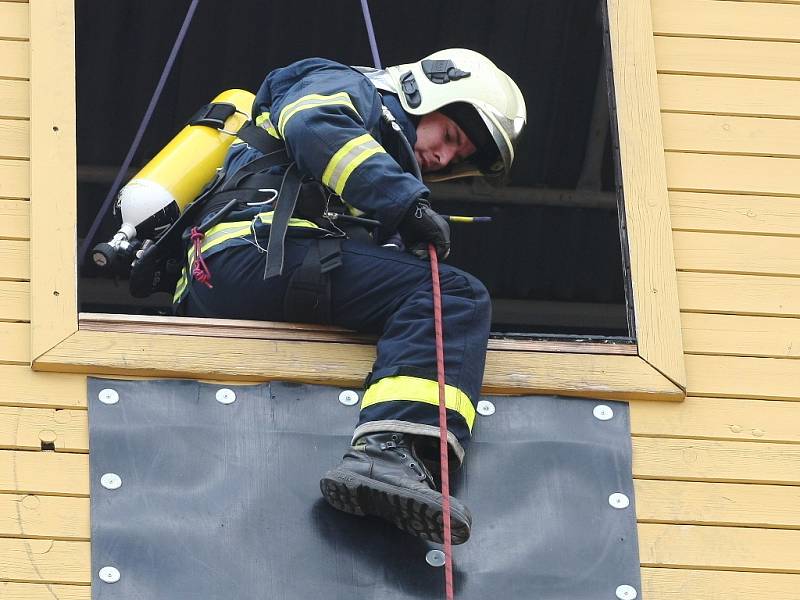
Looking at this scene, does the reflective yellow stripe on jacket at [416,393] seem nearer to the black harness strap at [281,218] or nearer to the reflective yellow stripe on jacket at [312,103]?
the black harness strap at [281,218]

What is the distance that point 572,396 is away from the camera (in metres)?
4.90

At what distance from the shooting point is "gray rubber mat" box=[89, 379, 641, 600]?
4438mm

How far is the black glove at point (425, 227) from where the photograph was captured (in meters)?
4.74

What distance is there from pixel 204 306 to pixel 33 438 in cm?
69

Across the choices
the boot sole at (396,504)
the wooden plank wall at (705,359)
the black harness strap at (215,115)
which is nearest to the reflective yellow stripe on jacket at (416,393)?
the boot sole at (396,504)

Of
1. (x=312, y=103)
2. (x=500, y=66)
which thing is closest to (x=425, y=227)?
(x=312, y=103)

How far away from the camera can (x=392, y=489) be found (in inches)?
172

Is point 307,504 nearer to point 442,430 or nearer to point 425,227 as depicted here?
point 442,430

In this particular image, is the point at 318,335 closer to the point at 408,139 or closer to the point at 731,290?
the point at 408,139

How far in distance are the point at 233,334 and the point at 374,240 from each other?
1.82 ft

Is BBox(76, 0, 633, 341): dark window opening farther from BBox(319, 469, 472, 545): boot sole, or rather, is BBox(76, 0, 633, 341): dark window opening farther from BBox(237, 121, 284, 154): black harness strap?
BBox(319, 469, 472, 545): boot sole

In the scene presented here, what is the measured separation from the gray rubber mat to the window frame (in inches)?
2.1

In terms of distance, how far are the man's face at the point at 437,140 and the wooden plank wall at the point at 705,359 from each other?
63cm

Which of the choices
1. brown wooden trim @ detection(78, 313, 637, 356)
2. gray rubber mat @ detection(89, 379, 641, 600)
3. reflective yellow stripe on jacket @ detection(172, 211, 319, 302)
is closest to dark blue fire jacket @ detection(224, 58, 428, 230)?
reflective yellow stripe on jacket @ detection(172, 211, 319, 302)
